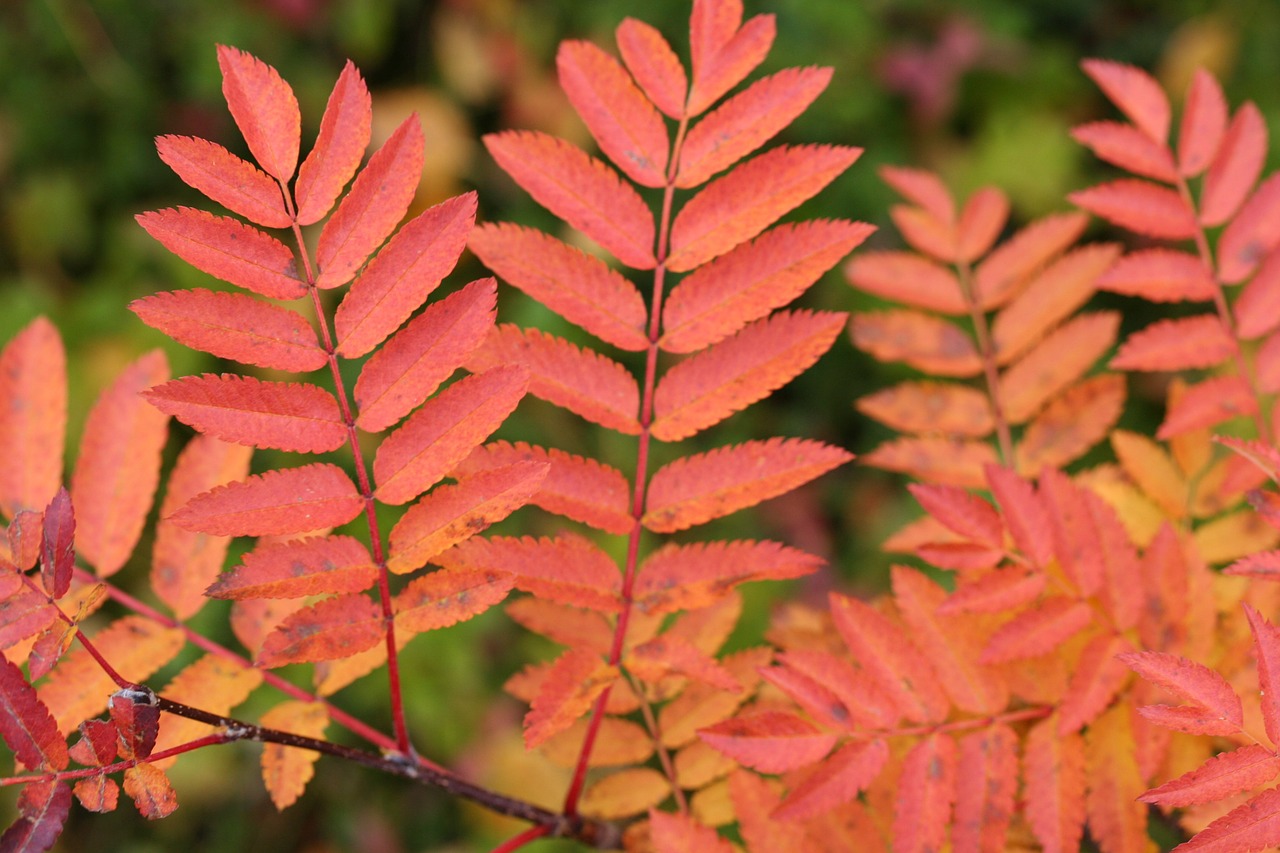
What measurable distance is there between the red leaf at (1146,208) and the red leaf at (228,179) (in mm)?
876

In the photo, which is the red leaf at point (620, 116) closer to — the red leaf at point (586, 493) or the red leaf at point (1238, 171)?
the red leaf at point (586, 493)

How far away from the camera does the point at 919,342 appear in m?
1.34

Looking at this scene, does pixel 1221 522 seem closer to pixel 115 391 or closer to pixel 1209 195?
pixel 1209 195

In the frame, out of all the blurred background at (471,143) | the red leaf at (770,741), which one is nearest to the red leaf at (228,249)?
the red leaf at (770,741)

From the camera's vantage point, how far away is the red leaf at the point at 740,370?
916mm

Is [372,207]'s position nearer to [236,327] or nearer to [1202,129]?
[236,327]

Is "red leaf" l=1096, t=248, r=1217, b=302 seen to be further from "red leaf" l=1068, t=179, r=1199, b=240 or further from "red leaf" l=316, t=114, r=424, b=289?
"red leaf" l=316, t=114, r=424, b=289

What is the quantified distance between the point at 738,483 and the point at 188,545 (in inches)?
25.3

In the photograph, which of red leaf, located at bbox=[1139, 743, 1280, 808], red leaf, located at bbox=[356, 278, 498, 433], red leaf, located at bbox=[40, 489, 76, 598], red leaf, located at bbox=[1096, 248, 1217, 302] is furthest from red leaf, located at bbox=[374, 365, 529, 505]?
red leaf, located at bbox=[1096, 248, 1217, 302]

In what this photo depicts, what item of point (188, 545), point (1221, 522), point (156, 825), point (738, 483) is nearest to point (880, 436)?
point (1221, 522)

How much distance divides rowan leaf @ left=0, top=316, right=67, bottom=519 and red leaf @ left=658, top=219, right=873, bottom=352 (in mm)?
652

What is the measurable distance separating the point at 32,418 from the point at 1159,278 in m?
1.26

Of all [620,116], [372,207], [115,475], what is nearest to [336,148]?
[372,207]

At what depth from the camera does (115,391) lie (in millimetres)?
1090
